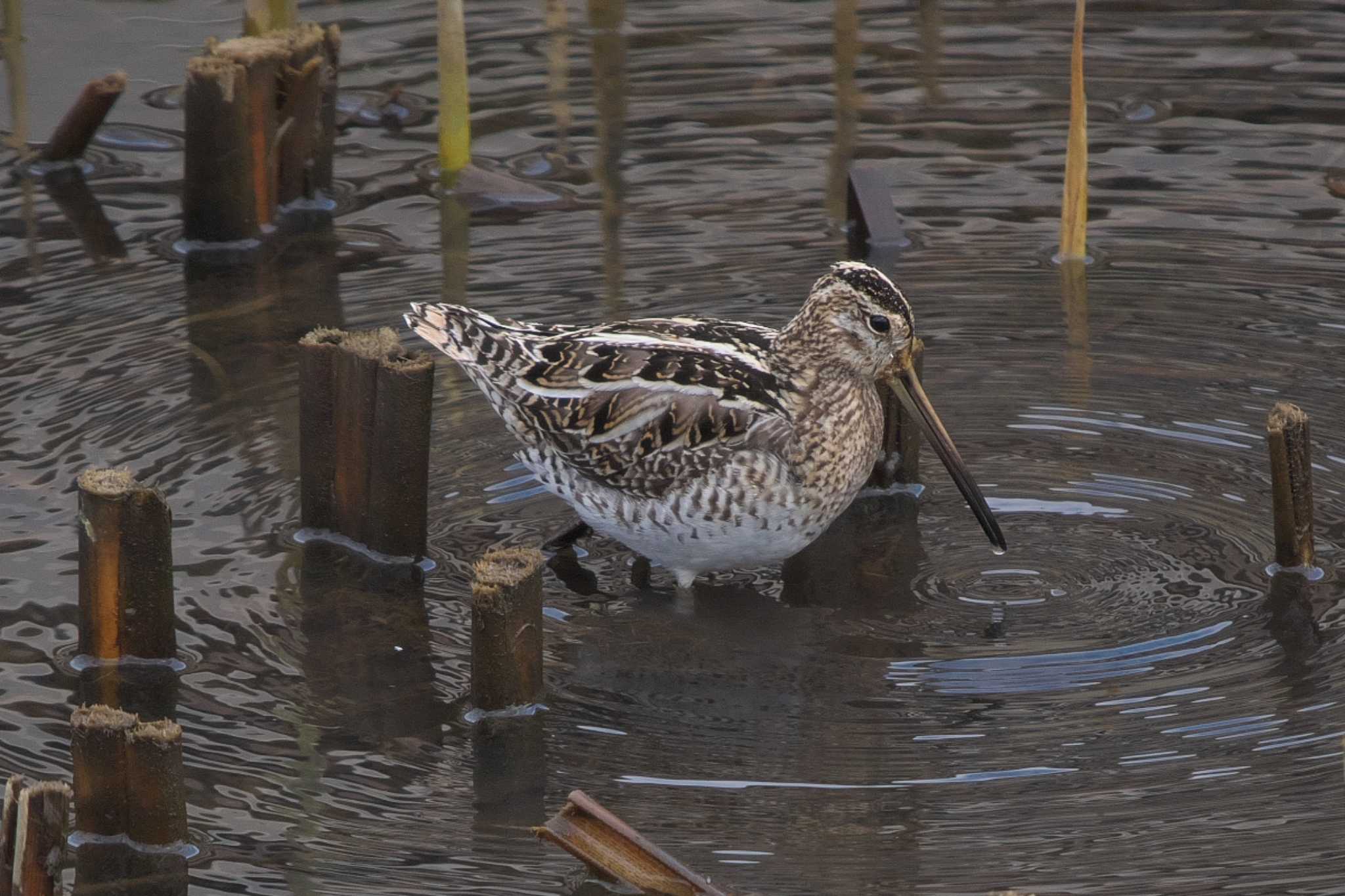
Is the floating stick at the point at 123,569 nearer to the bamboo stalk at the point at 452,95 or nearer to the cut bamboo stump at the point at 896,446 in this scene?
the cut bamboo stump at the point at 896,446

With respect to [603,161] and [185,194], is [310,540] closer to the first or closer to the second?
[185,194]

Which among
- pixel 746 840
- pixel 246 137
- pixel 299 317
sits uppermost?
pixel 246 137

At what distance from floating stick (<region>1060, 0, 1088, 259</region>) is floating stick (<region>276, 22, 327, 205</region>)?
3.51 m

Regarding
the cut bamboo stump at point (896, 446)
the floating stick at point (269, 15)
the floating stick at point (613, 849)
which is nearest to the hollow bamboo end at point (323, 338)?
the cut bamboo stump at point (896, 446)

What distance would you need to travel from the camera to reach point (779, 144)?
10859 millimetres

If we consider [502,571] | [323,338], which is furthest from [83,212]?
[502,571]

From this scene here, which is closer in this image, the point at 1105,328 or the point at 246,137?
the point at 1105,328

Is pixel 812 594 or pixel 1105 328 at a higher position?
pixel 1105 328

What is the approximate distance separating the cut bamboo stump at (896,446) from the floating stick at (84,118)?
4.77 m

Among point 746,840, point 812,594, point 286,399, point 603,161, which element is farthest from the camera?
point 603,161

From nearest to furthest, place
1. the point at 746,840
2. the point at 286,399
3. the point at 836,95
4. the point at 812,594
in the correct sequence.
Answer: the point at 746,840, the point at 812,594, the point at 286,399, the point at 836,95

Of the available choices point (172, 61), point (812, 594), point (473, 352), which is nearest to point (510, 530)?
point (473, 352)

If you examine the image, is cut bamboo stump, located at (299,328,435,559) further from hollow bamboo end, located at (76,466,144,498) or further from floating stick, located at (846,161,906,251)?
floating stick, located at (846,161,906,251)

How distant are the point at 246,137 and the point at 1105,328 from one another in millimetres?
4027
